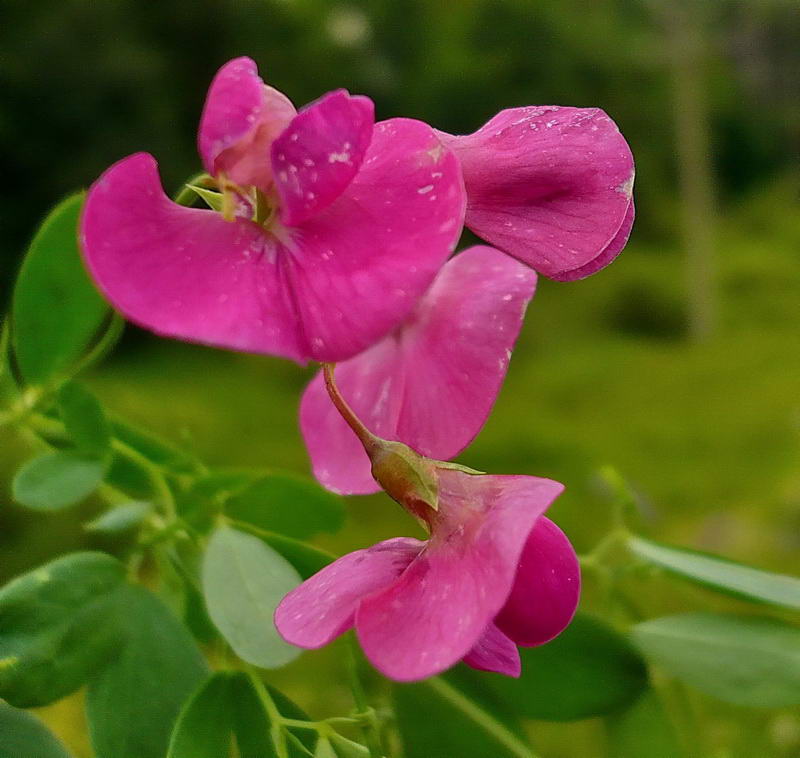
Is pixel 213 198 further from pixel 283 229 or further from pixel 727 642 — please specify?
pixel 727 642

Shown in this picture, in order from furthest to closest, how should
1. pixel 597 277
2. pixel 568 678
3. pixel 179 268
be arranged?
pixel 597 277
pixel 568 678
pixel 179 268

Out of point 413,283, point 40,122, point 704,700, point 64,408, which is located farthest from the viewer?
point 40,122

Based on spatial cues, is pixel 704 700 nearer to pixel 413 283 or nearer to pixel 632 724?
pixel 632 724

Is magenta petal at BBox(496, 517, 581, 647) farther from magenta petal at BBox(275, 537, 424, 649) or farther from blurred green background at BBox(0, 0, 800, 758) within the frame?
blurred green background at BBox(0, 0, 800, 758)

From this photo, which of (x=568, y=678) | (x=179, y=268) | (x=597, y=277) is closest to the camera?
(x=179, y=268)

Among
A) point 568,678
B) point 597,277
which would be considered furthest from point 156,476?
point 597,277

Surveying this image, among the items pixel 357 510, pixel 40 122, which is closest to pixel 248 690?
pixel 357 510
